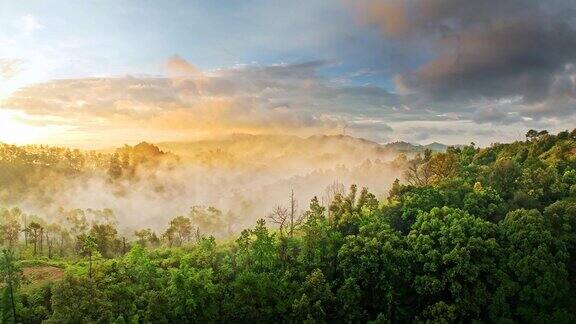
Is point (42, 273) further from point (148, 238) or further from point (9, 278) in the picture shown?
point (148, 238)

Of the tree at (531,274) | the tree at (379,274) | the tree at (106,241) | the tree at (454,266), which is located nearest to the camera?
the tree at (531,274)

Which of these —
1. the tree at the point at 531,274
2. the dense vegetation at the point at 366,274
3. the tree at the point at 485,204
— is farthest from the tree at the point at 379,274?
the tree at the point at 485,204

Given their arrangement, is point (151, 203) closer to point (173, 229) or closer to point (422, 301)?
point (173, 229)

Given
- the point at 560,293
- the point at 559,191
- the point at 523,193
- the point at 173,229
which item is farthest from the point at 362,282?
the point at 173,229

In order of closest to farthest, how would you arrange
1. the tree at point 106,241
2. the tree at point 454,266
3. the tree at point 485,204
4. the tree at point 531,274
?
the tree at point 531,274 → the tree at point 454,266 → the tree at point 485,204 → the tree at point 106,241

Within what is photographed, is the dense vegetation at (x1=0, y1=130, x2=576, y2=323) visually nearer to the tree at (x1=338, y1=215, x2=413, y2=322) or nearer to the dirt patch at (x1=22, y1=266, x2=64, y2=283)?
the tree at (x1=338, y1=215, x2=413, y2=322)

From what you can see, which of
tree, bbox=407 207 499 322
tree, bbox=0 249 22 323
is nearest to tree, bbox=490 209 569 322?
tree, bbox=407 207 499 322

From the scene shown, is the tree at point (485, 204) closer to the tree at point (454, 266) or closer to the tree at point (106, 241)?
the tree at point (454, 266)
